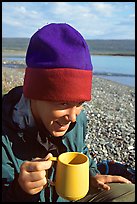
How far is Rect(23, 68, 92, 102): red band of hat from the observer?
89.8 inches

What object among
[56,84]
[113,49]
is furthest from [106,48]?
[56,84]

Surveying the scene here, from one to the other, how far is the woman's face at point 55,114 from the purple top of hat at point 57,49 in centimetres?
26

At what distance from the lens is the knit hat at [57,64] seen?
2.25 meters

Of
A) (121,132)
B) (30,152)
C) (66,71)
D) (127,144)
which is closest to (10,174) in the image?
(30,152)

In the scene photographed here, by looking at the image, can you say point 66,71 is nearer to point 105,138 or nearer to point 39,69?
Result: point 39,69

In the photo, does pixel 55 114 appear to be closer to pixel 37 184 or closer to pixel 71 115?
pixel 71 115

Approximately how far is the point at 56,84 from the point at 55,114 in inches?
8.6

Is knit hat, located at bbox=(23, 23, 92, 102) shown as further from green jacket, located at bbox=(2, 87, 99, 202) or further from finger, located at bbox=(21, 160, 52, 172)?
finger, located at bbox=(21, 160, 52, 172)

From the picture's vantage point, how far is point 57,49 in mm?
2229

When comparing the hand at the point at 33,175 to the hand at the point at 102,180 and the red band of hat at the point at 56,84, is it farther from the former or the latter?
the hand at the point at 102,180

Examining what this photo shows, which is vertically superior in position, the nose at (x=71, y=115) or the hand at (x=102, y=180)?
the nose at (x=71, y=115)

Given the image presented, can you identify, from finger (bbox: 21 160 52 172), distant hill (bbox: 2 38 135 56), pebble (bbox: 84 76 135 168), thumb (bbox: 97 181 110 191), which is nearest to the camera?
finger (bbox: 21 160 52 172)

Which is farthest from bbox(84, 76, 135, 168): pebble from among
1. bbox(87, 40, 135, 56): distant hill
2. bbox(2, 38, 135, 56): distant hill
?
bbox(87, 40, 135, 56): distant hill

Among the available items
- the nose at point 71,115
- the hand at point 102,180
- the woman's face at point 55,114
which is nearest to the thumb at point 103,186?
the hand at point 102,180
